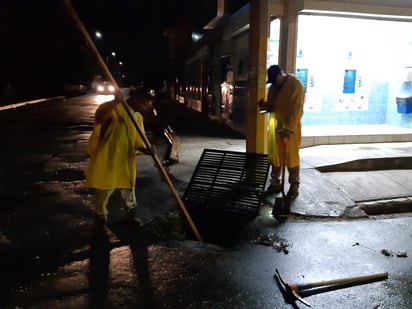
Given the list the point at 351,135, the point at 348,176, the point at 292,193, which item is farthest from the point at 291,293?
the point at 351,135

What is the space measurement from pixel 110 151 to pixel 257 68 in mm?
2984

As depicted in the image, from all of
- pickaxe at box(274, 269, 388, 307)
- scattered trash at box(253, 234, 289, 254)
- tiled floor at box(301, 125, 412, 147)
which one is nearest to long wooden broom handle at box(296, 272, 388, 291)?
pickaxe at box(274, 269, 388, 307)

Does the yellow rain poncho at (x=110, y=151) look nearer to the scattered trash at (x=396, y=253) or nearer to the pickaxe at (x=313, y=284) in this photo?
the pickaxe at (x=313, y=284)

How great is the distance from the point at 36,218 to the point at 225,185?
2.55 meters

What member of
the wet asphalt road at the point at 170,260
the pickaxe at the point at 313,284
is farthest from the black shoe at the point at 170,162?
the pickaxe at the point at 313,284

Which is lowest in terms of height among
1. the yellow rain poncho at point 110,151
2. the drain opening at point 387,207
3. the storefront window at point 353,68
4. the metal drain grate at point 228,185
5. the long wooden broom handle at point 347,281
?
the drain opening at point 387,207

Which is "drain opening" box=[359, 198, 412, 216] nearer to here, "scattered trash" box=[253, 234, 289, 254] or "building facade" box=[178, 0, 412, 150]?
"scattered trash" box=[253, 234, 289, 254]

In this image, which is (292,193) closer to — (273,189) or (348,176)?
(273,189)

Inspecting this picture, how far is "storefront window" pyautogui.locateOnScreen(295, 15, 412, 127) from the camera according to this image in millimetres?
9828

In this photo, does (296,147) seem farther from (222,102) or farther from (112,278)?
(222,102)

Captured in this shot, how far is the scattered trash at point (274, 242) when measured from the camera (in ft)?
14.7

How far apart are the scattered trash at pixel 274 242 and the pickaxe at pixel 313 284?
587 mm

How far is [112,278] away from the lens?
12.1ft

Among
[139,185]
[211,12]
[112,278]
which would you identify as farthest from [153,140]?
[112,278]
